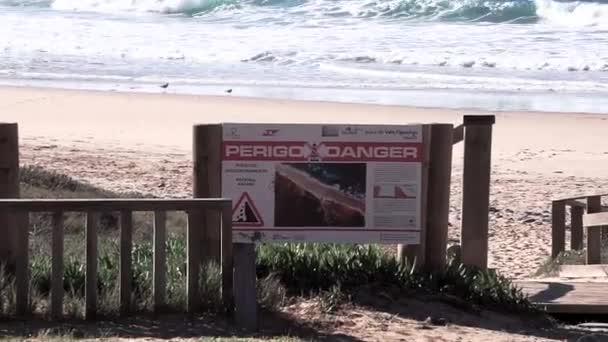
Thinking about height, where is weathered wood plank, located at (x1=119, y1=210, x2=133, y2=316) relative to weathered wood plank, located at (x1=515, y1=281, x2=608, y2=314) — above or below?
above

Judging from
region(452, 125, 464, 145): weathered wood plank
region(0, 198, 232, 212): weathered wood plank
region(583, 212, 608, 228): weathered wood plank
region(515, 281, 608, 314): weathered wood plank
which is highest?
region(452, 125, 464, 145): weathered wood plank

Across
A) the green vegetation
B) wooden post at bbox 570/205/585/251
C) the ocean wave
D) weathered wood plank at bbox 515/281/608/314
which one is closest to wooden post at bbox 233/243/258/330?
the green vegetation

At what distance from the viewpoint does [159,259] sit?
21.9 ft

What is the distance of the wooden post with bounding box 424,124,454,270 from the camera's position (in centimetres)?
744

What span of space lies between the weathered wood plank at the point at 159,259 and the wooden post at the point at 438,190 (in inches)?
69.4

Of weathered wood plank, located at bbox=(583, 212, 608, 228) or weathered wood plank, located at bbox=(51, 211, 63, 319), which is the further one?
weathered wood plank, located at bbox=(583, 212, 608, 228)

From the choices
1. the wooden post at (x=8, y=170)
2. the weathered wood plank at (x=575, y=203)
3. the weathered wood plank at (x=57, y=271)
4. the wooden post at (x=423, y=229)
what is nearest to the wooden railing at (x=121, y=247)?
the weathered wood plank at (x=57, y=271)

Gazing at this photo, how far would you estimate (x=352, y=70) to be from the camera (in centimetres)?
3466

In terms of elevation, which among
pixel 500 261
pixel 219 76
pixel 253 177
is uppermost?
pixel 219 76

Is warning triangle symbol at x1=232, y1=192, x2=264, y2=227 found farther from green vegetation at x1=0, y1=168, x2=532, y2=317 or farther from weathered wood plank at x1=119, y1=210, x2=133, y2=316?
weathered wood plank at x1=119, y1=210, x2=133, y2=316

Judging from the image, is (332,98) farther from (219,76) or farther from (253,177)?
(253,177)

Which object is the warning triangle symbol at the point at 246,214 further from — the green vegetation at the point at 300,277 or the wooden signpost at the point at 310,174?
the green vegetation at the point at 300,277

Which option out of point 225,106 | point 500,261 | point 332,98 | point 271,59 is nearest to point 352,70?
point 271,59

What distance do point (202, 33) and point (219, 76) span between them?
15294 millimetres
